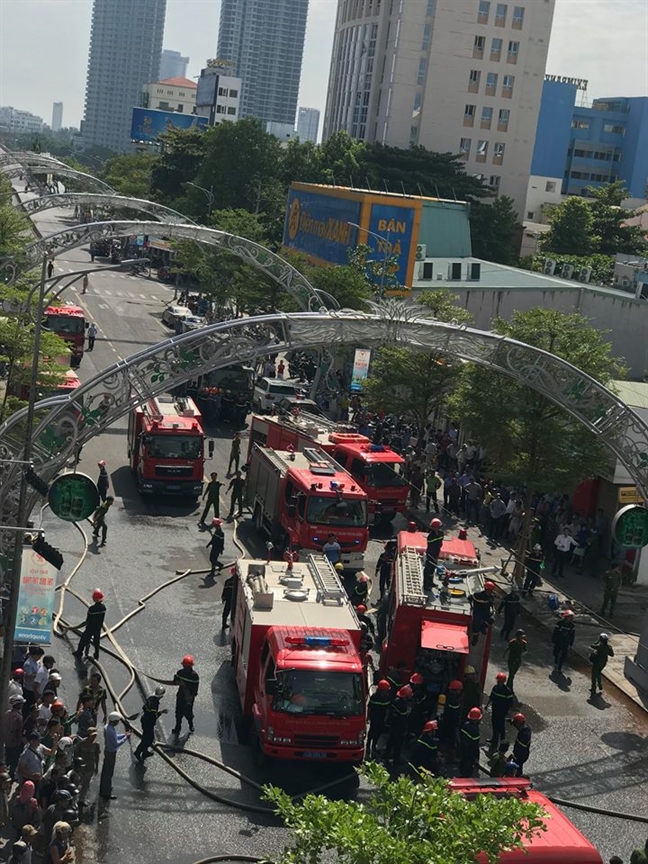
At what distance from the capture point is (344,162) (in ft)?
330

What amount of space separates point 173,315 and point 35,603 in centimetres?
5253

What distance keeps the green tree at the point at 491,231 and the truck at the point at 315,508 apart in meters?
65.5

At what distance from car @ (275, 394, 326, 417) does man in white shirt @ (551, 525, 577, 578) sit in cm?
963

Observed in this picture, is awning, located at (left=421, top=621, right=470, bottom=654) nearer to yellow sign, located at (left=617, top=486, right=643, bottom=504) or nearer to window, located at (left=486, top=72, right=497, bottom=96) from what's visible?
yellow sign, located at (left=617, top=486, right=643, bottom=504)

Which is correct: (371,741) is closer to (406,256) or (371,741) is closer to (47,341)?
(47,341)

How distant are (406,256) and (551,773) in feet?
142

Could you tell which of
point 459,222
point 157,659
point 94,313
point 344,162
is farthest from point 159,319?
point 157,659

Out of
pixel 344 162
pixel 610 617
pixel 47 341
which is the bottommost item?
pixel 610 617

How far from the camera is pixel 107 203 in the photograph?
5547 cm

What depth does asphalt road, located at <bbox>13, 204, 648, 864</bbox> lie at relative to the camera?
18562 millimetres

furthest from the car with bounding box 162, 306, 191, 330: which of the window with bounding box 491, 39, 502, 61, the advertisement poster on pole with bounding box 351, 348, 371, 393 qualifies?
the window with bounding box 491, 39, 502, 61

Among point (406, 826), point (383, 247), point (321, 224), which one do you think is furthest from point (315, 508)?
point (321, 224)

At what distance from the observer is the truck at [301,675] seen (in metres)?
20.2

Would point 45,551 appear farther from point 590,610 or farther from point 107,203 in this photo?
point 107,203
